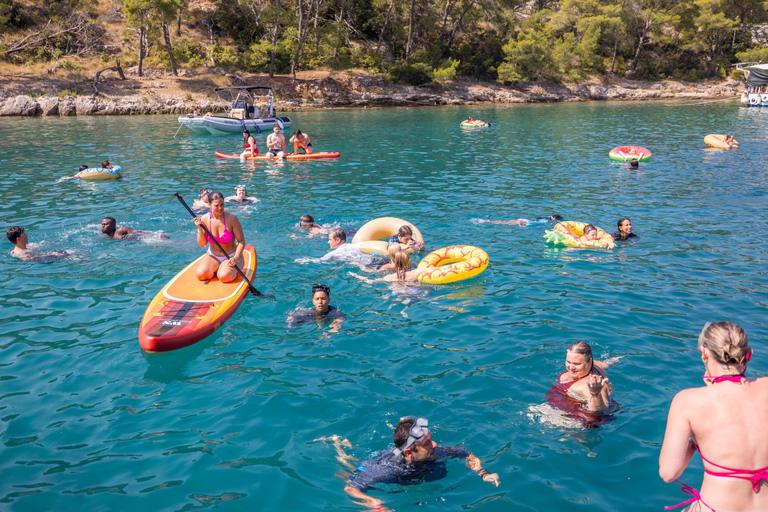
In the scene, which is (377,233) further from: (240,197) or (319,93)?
(319,93)

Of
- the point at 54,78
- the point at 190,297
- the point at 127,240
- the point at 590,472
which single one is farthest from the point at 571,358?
the point at 54,78

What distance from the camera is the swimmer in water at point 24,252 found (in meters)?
10.1

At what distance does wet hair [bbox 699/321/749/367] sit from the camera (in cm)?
308

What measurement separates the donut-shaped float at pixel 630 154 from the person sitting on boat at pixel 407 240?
41.6ft

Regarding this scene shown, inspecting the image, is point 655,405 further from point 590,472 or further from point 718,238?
point 718,238

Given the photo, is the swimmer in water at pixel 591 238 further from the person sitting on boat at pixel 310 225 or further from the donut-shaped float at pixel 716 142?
the donut-shaped float at pixel 716 142

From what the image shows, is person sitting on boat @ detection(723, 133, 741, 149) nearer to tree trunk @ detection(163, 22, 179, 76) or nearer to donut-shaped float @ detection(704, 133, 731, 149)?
donut-shaped float @ detection(704, 133, 731, 149)

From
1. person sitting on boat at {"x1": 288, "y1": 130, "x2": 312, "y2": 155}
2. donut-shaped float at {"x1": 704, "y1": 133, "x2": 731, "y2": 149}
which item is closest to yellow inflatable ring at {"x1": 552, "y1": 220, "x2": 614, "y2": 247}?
person sitting on boat at {"x1": 288, "y1": 130, "x2": 312, "y2": 155}

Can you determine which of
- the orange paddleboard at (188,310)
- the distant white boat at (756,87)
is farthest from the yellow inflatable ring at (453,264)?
the distant white boat at (756,87)

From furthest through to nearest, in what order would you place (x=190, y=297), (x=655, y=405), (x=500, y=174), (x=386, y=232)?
1. (x=500, y=174)
2. (x=386, y=232)
3. (x=190, y=297)
4. (x=655, y=405)

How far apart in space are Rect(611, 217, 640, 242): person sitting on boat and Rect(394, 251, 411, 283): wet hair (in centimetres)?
486

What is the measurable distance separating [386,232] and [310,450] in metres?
6.14

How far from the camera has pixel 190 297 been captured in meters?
8.23

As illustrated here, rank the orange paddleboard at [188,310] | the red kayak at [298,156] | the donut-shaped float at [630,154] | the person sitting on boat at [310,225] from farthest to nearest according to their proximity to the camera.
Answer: the red kayak at [298,156]
the donut-shaped float at [630,154]
the person sitting on boat at [310,225]
the orange paddleboard at [188,310]
